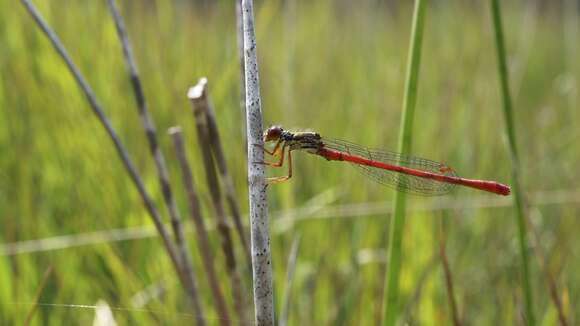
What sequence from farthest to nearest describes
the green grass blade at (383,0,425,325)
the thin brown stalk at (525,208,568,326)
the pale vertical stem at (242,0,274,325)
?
the thin brown stalk at (525,208,568,326)
the green grass blade at (383,0,425,325)
the pale vertical stem at (242,0,274,325)

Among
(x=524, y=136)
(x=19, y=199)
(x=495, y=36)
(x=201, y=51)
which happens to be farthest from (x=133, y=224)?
(x=524, y=136)

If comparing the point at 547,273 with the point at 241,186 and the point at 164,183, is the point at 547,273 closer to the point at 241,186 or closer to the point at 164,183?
the point at 164,183

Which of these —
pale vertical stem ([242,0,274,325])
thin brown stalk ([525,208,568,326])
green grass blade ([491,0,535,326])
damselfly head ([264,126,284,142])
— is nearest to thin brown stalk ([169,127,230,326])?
damselfly head ([264,126,284,142])

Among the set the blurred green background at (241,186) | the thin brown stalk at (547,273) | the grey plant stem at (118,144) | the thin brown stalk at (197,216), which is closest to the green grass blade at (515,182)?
the thin brown stalk at (547,273)

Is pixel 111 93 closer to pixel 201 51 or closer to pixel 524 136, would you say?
pixel 201 51

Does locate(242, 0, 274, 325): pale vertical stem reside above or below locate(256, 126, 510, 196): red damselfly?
below

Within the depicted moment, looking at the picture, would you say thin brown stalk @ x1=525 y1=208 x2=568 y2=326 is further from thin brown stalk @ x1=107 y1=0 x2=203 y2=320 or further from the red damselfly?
thin brown stalk @ x1=107 y1=0 x2=203 y2=320
